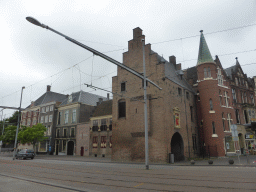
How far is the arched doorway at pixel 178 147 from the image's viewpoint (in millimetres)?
24933

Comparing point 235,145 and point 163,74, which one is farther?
point 235,145

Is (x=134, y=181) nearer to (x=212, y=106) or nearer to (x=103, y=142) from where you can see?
(x=212, y=106)

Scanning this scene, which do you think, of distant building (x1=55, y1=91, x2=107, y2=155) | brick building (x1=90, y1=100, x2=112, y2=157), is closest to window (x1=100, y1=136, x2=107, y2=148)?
brick building (x1=90, y1=100, x2=112, y2=157)

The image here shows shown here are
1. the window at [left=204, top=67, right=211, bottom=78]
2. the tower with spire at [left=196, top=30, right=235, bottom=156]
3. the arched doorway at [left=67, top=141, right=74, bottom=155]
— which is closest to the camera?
the tower with spire at [left=196, top=30, right=235, bottom=156]

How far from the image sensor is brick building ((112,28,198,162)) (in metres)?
22.8

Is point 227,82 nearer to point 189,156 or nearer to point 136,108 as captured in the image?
point 189,156

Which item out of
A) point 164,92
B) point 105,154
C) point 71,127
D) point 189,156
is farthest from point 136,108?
point 71,127

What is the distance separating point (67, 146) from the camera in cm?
4469

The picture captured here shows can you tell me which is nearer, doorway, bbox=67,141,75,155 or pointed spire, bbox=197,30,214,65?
pointed spire, bbox=197,30,214,65

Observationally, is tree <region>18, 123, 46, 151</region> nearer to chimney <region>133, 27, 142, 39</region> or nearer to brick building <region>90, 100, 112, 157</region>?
brick building <region>90, 100, 112, 157</region>

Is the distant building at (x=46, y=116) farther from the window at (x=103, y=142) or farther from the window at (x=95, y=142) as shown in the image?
the window at (x=103, y=142)

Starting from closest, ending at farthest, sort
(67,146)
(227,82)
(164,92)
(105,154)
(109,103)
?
(164,92) < (227,82) < (105,154) < (109,103) < (67,146)

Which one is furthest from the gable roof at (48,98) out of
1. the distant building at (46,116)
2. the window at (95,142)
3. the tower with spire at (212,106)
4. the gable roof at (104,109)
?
the tower with spire at (212,106)

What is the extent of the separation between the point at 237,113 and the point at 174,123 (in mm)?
16983
